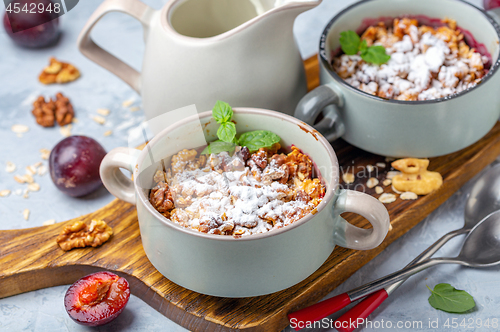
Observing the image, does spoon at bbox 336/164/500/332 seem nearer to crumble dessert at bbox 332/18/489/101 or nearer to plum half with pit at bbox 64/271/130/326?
crumble dessert at bbox 332/18/489/101

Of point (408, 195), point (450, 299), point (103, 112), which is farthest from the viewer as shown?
point (103, 112)

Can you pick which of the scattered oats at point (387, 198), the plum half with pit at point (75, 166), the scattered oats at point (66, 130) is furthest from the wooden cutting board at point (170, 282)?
the scattered oats at point (66, 130)

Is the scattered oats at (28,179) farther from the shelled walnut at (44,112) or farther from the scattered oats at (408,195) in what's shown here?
the scattered oats at (408,195)

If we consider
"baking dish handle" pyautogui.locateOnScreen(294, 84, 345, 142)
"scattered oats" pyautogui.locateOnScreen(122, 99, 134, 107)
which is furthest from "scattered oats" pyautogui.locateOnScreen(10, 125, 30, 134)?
"baking dish handle" pyautogui.locateOnScreen(294, 84, 345, 142)

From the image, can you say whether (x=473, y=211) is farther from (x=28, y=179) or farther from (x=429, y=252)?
(x=28, y=179)

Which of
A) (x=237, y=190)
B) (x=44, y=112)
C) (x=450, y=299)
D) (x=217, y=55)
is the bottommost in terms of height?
(x=450, y=299)

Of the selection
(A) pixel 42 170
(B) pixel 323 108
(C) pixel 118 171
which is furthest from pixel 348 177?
(A) pixel 42 170

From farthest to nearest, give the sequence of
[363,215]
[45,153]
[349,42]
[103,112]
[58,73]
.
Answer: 1. [58,73]
2. [103,112]
3. [45,153]
4. [349,42]
5. [363,215]

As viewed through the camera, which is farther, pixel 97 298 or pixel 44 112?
pixel 44 112
